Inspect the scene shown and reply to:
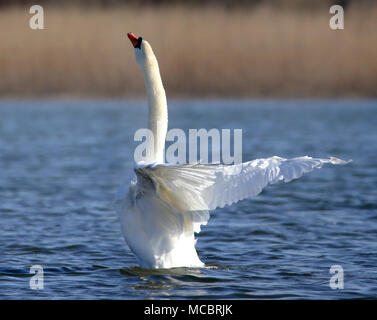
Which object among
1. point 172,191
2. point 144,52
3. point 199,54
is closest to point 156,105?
point 144,52

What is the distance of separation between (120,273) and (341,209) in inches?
174

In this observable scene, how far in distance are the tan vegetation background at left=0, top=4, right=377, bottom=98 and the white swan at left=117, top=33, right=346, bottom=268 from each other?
14420 mm

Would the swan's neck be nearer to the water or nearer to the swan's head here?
the swan's head

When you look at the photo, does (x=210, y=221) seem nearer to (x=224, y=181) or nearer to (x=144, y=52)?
(x=144, y=52)

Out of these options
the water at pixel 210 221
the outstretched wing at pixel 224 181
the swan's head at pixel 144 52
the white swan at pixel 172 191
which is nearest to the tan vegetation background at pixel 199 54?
the water at pixel 210 221

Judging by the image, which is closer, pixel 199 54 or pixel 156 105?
pixel 156 105

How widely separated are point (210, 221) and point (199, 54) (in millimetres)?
11880

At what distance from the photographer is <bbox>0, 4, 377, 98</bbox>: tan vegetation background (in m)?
21.4

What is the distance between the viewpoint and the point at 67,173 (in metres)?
14.2

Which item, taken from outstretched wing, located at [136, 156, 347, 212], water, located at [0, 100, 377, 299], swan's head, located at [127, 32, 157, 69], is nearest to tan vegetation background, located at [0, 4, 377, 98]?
water, located at [0, 100, 377, 299]

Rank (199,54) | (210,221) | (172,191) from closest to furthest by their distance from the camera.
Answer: (172,191) → (210,221) → (199,54)

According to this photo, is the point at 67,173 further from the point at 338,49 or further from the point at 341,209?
the point at 338,49

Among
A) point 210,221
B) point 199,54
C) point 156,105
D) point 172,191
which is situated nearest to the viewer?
point 172,191

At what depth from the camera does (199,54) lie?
2180cm
